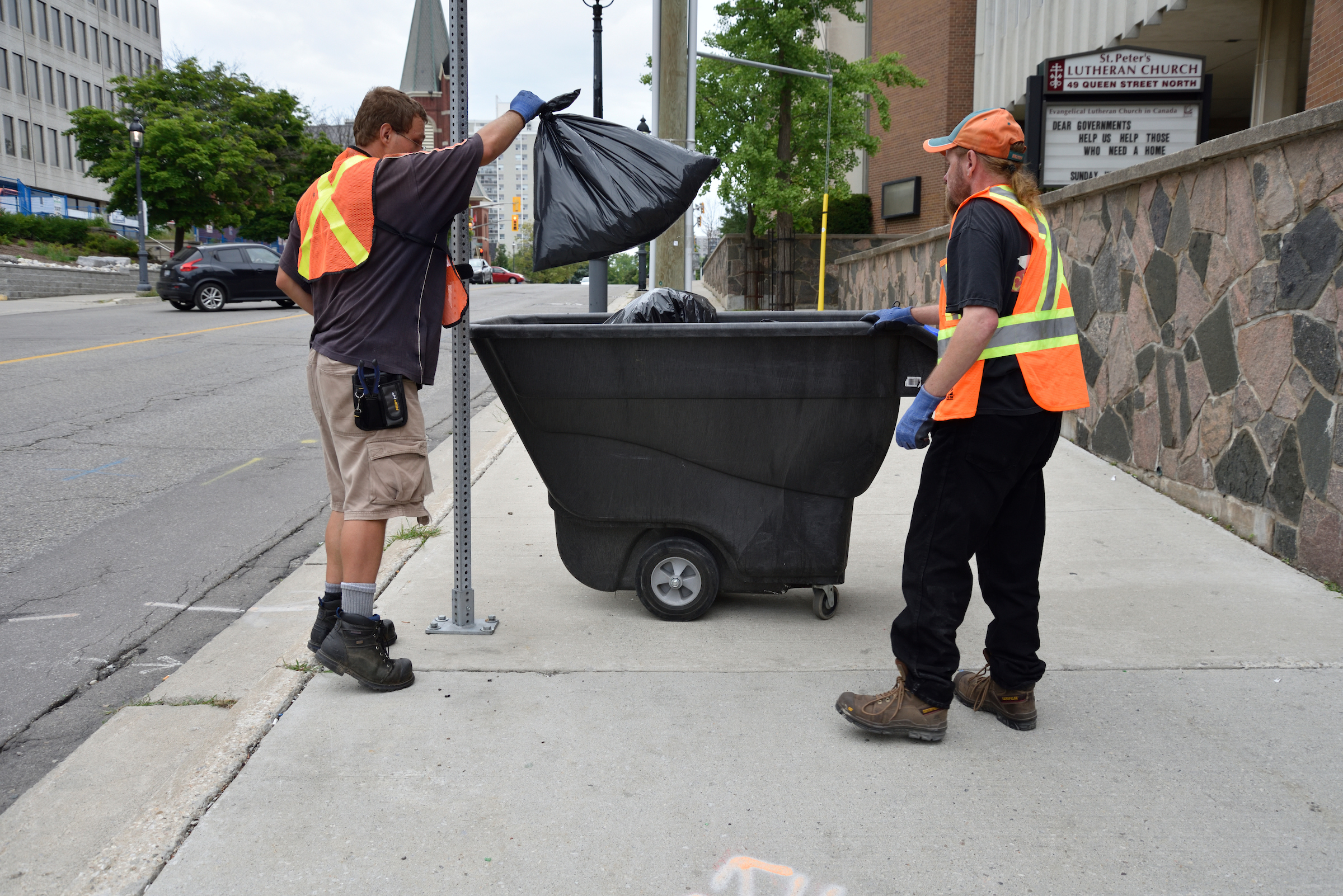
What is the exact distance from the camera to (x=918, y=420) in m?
3.00

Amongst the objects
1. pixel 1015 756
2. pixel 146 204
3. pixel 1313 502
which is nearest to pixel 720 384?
pixel 1015 756

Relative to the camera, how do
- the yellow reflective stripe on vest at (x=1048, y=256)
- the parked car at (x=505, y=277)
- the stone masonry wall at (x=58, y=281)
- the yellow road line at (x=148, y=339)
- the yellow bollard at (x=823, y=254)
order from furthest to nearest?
the parked car at (x=505, y=277), the stone masonry wall at (x=58, y=281), the yellow bollard at (x=823, y=254), the yellow road line at (x=148, y=339), the yellow reflective stripe on vest at (x=1048, y=256)

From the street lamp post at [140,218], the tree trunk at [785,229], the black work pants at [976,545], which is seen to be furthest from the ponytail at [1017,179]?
the street lamp post at [140,218]

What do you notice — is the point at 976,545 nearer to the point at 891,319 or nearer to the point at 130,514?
the point at 891,319

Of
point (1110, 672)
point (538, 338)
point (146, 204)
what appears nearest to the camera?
point (1110, 672)

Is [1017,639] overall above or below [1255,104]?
below

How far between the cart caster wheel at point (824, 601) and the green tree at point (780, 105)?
19.8 m

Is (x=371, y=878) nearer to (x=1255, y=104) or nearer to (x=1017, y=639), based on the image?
(x=1017, y=639)

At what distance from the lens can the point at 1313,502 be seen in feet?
15.0

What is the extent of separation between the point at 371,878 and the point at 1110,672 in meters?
2.50

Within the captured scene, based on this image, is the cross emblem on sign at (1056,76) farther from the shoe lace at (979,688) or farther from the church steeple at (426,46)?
the shoe lace at (979,688)

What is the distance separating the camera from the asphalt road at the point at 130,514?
3.99 m

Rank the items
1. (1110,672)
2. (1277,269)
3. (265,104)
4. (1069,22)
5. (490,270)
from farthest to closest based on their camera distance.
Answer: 1. (490,270)
2. (265,104)
3. (1069,22)
4. (1277,269)
5. (1110,672)

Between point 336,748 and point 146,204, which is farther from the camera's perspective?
point 146,204
